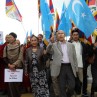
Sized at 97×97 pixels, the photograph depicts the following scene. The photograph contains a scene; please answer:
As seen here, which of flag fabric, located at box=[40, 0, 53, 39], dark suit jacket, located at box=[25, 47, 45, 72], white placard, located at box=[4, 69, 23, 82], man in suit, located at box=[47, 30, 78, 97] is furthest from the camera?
flag fabric, located at box=[40, 0, 53, 39]

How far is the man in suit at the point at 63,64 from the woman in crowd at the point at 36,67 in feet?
0.95

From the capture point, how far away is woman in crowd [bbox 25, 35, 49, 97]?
27.0 feet

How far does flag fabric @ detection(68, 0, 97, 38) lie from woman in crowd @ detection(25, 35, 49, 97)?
4.34 ft

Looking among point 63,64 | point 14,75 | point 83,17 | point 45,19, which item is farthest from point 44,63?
point 45,19

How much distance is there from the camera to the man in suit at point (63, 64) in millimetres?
8109

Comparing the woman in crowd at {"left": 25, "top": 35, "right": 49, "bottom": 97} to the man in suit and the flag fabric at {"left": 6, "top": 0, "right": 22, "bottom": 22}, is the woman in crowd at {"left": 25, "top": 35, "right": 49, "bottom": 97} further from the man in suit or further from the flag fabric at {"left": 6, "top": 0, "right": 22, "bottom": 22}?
the flag fabric at {"left": 6, "top": 0, "right": 22, "bottom": 22}

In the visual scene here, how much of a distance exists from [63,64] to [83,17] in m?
1.56

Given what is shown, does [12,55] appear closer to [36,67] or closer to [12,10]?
[36,67]

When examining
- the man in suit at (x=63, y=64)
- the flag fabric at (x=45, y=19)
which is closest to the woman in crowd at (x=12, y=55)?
the man in suit at (x=63, y=64)

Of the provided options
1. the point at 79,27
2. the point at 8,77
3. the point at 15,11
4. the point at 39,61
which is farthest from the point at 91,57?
the point at 15,11

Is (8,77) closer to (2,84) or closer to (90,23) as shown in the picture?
(2,84)

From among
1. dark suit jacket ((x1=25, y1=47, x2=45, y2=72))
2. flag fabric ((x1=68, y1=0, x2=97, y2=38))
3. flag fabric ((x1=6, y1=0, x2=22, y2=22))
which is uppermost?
flag fabric ((x1=6, y1=0, x2=22, y2=22))

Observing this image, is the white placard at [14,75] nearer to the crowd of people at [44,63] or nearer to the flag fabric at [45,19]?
the crowd of people at [44,63]

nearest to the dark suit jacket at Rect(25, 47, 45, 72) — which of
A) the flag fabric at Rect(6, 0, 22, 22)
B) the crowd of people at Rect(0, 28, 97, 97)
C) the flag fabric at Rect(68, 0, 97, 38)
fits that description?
the crowd of people at Rect(0, 28, 97, 97)
